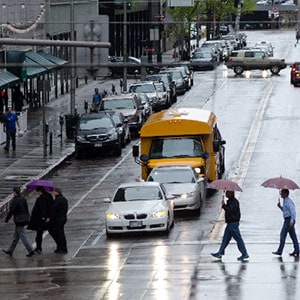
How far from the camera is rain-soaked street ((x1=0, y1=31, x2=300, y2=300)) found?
77.7 ft

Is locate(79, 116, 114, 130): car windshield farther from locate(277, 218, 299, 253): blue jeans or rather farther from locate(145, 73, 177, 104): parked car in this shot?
locate(277, 218, 299, 253): blue jeans

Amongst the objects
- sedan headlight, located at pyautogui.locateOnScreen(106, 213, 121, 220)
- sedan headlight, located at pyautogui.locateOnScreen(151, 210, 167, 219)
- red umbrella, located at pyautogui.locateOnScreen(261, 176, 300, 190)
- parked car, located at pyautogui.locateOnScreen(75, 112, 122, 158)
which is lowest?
parked car, located at pyautogui.locateOnScreen(75, 112, 122, 158)

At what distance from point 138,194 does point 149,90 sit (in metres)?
31.6

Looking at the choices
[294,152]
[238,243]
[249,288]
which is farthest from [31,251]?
[294,152]

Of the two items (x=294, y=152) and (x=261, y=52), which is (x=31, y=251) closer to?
(x=294, y=152)

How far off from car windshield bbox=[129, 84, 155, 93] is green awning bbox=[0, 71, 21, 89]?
29.2 feet

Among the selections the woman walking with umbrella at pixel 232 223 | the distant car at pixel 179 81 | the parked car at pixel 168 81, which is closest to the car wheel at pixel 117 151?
the parked car at pixel 168 81

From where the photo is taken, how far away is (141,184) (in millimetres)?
31547

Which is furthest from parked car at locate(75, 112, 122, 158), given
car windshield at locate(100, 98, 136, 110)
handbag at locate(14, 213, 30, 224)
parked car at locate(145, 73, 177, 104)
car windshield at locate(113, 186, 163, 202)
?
handbag at locate(14, 213, 30, 224)

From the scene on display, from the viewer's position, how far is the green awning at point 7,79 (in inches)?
2012

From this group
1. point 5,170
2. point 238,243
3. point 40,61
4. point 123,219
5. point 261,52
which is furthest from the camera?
point 261,52

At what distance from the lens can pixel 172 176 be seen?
3397cm

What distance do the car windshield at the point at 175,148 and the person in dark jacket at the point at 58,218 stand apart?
910 cm

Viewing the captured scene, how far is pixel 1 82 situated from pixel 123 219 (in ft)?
72.5
